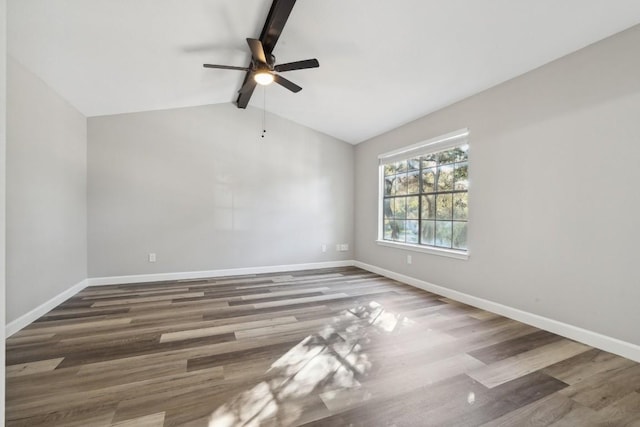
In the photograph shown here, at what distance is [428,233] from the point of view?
4.05m

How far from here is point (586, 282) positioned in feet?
7.73

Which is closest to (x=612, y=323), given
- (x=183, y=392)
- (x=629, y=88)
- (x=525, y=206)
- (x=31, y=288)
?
(x=525, y=206)

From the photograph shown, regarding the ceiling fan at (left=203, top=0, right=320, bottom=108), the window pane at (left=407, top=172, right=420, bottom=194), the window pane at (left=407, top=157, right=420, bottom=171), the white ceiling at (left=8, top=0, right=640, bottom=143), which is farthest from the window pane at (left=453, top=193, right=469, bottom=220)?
the ceiling fan at (left=203, top=0, right=320, bottom=108)

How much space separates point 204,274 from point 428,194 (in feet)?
12.3

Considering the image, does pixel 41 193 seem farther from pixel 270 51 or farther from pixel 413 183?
pixel 413 183

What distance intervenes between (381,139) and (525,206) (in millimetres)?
2639

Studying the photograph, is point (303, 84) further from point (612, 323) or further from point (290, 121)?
point (612, 323)

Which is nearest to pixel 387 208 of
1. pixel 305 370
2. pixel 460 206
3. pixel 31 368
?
pixel 460 206

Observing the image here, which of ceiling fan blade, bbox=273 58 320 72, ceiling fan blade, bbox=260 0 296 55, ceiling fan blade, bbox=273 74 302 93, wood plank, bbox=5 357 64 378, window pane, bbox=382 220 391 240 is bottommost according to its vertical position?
wood plank, bbox=5 357 64 378

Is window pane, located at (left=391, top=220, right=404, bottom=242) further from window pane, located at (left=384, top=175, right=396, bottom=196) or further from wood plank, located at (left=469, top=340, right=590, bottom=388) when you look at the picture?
wood plank, located at (left=469, top=340, right=590, bottom=388)

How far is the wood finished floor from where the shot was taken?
5.01ft

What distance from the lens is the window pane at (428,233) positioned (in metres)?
3.96

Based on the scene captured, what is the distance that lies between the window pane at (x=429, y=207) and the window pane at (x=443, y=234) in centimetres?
16

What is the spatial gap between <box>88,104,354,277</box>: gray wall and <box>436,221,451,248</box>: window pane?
2090 mm
